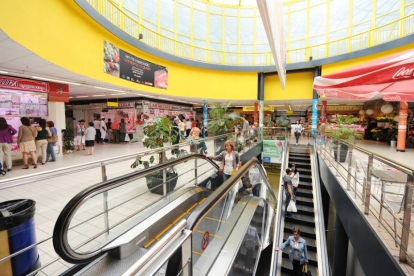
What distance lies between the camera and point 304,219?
7.50 meters

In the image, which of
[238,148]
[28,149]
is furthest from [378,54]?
[28,149]

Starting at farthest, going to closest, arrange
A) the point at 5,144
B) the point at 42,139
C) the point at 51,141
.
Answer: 1. the point at 51,141
2. the point at 42,139
3. the point at 5,144

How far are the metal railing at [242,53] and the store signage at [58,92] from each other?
10.1ft

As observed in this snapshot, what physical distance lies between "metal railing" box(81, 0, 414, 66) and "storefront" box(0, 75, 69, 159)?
3.34 metres

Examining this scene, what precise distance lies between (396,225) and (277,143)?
10386 mm

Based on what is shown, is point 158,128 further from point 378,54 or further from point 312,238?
point 378,54

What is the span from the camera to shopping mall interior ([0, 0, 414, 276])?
2047 millimetres

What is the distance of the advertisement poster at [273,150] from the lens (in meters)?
12.2

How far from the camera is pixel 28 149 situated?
19.7 feet

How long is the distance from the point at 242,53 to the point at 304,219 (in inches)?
400

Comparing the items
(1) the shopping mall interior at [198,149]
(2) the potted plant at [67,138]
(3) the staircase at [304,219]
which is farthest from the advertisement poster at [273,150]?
(2) the potted plant at [67,138]

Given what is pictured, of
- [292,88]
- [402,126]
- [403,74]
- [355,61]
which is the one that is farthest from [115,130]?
[402,126]

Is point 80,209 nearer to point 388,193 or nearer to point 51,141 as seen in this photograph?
point 388,193

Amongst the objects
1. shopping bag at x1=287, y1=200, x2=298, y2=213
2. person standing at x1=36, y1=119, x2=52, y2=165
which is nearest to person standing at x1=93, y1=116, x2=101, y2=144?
person standing at x1=36, y1=119, x2=52, y2=165
